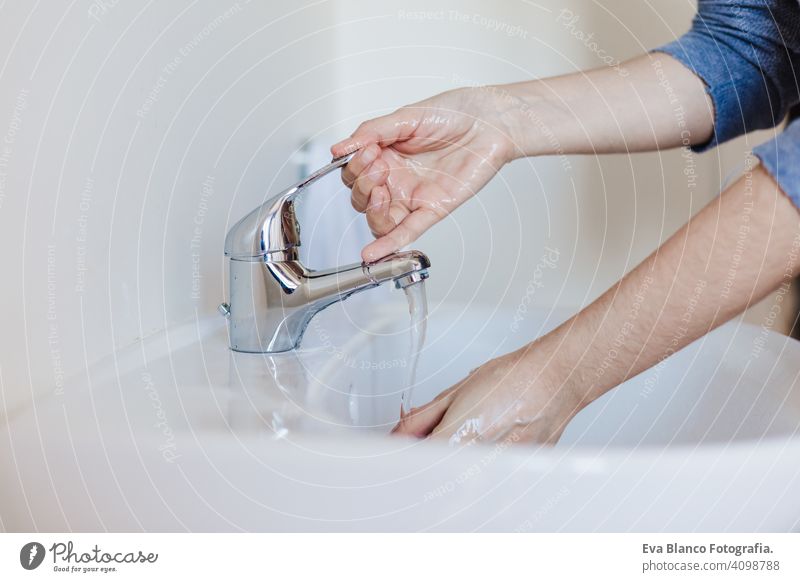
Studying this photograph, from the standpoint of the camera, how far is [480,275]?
1.02 m

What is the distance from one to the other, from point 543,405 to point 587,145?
273mm

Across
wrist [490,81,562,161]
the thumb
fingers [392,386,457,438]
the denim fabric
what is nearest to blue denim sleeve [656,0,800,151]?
the denim fabric

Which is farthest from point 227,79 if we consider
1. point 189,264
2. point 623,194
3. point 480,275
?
point 623,194

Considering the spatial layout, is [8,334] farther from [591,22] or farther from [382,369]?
[591,22]

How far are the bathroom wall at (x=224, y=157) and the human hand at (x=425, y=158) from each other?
0.43 feet

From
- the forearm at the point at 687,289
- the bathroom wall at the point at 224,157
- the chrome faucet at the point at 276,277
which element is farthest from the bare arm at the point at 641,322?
the bathroom wall at the point at 224,157

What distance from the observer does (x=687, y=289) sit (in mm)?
404

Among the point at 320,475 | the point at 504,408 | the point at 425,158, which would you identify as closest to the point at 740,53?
the point at 425,158

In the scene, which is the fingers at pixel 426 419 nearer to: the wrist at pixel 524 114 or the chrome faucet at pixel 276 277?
the chrome faucet at pixel 276 277

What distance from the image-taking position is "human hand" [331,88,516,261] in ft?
1.81

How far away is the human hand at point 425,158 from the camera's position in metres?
0.55

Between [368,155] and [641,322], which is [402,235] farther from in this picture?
[641,322]

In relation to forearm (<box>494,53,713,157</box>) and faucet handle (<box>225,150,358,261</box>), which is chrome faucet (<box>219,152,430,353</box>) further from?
forearm (<box>494,53,713,157</box>)

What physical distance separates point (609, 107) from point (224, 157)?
31 cm
